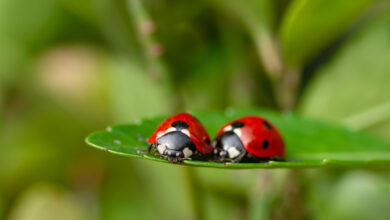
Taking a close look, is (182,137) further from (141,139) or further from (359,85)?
(359,85)

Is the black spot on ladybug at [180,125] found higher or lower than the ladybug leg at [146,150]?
higher

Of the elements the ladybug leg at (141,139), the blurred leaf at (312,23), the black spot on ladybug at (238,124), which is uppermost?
the blurred leaf at (312,23)

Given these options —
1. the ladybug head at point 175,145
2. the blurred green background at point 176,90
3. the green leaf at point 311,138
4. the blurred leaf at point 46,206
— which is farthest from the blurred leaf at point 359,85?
the blurred leaf at point 46,206

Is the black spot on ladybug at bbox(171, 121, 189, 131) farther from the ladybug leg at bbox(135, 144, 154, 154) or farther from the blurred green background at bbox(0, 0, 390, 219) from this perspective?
the blurred green background at bbox(0, 0, 390, 219)

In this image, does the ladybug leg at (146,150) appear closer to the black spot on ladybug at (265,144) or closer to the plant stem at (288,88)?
the black spot on ladybug at (265,144)

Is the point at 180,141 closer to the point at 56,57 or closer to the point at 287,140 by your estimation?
the point at 287,140

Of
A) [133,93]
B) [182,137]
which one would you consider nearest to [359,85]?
[182,137]

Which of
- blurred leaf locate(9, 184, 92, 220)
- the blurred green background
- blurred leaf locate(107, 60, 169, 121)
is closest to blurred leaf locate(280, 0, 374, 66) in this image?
the blurred green background

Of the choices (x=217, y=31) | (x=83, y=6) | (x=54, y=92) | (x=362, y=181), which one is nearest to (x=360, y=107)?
(x=362, y=181)
